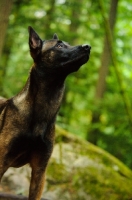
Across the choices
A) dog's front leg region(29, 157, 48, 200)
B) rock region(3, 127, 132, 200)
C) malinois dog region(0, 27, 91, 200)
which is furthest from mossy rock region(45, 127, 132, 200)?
malinois dog region(0, 27, 91, 200)

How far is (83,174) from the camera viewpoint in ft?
20.5

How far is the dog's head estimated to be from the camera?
306 cm

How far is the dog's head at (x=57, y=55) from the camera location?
3.06 meters

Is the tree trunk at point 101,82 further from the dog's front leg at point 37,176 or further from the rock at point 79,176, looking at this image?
the dog's front leg at point 37,176

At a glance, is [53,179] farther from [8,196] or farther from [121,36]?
[121,36]

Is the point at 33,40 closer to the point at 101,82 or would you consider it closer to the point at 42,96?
the point at 42,96

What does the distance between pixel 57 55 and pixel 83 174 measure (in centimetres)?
352

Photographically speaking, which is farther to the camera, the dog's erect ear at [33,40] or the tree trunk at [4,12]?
the tree trunk at [4,12]

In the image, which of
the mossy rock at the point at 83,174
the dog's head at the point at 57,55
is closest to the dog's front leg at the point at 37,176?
the dog's head at the point at 57,55

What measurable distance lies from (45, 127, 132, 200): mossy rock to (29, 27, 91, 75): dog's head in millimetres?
3280

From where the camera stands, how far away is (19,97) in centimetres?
340

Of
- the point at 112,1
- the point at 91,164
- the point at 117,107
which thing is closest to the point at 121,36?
the point at 112,1

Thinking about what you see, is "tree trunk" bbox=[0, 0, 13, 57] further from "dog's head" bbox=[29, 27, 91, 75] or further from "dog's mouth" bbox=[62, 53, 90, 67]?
"dog's mouth" bbox=[62, 53, 90, 67]

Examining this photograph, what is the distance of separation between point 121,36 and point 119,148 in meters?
3.93
